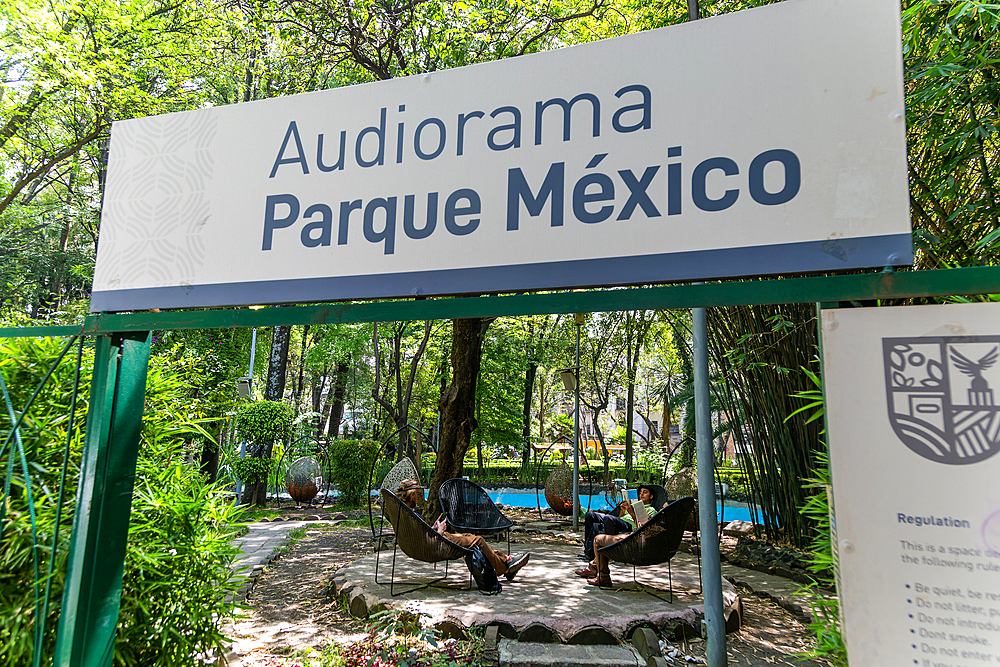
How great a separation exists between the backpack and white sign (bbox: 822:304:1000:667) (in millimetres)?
3770

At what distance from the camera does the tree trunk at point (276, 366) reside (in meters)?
11.6

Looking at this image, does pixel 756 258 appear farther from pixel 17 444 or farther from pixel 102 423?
pixel 17 444

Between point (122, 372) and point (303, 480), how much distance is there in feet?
31.4

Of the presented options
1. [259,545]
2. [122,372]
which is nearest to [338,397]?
[259,545]

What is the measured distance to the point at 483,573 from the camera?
451 centimetres

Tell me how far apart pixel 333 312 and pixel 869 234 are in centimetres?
123

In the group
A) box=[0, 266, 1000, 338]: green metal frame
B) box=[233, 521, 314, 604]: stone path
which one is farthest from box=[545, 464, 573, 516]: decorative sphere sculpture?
box=[0, 266, 1000, 338]: green metal frame

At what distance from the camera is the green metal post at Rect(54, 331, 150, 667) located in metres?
1.43

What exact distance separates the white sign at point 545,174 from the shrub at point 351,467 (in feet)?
30.4

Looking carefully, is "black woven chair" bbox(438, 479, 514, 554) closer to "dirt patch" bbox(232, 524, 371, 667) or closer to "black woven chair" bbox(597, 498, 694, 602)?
"dirt patch" bbox(232, 524, 371, 667)

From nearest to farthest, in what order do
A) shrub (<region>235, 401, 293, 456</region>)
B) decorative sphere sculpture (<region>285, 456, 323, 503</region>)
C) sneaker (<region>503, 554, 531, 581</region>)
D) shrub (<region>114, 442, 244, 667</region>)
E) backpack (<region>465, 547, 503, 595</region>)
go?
shrub (<region>114, 442, 244, 667</region>), backpack (<region>465, 547, 503, 595</region>), sneaker (<region>503, 554, 531, 581</region>), shrub (<region>235, 401, 293, 456</region>), decorative sphere sculpture (<region>285, 456, 323, 503</region>)

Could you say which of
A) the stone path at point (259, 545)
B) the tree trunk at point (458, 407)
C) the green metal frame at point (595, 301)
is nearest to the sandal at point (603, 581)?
the tree trunk at point (458, 407)

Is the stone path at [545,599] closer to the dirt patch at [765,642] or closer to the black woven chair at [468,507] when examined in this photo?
the dirt patch at [765,642]

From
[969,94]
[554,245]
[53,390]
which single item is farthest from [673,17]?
[53,390]
